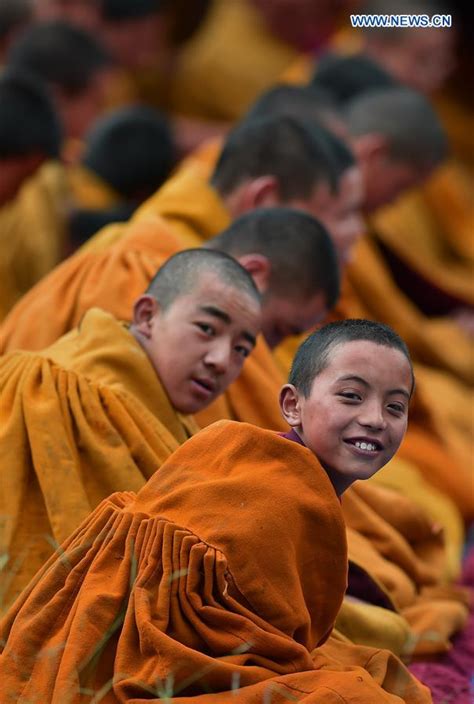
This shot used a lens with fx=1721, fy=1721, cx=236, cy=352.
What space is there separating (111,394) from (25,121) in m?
2.60

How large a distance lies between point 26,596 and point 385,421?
0.73 m

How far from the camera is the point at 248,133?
555 cm

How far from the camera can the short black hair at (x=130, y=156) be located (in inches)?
285

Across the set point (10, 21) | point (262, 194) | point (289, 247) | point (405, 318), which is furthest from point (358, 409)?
point (10, 21)

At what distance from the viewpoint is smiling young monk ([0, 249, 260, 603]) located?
3.57 metres

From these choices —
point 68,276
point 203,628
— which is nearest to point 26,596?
point 203,628

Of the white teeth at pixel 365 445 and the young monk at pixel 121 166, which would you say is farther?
the young monk at pixel 121 166

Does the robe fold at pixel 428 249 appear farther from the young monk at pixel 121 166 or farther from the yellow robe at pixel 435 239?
the young monk at pixel 121 166

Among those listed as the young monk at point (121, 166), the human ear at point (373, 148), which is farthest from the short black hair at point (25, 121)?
the human ear at point (373, 148)

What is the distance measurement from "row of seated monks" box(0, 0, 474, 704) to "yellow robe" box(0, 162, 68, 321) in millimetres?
11

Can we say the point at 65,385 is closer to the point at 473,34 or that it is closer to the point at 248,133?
the point at 248,133

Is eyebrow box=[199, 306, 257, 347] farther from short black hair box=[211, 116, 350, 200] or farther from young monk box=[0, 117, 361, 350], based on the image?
short black hair box=[211, 116, 350, 200]

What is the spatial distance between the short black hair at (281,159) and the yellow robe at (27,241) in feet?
3.16

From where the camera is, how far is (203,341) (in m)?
3.85
